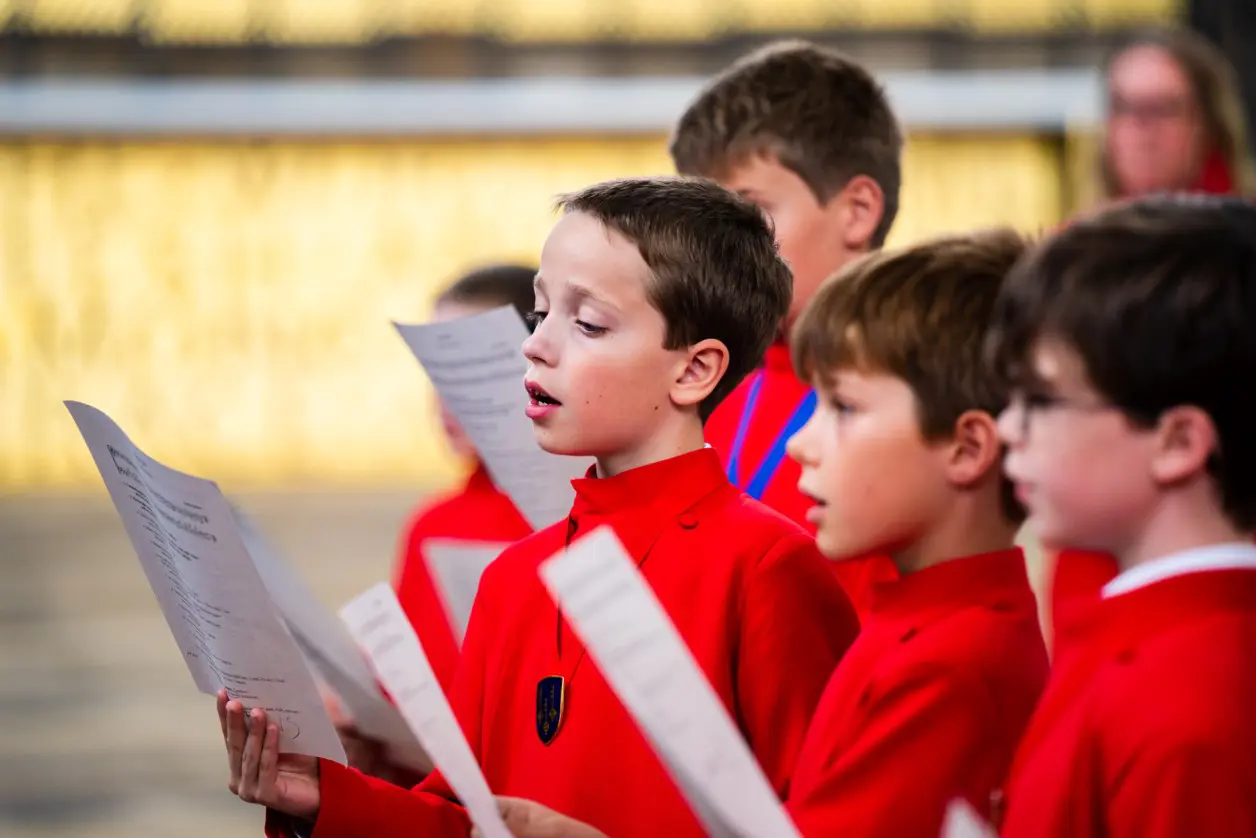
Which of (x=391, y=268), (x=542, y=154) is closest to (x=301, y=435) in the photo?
(x=391, y=268)

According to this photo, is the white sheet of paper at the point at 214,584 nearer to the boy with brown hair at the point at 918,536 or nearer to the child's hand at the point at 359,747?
the boy with brown hair at the point at 918,536

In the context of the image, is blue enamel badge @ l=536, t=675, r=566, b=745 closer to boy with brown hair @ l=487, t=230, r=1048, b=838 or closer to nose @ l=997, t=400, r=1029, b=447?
boy with brown hair @ l=487, t=230, r=1048, b=838

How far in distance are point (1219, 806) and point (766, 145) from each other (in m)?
0.99

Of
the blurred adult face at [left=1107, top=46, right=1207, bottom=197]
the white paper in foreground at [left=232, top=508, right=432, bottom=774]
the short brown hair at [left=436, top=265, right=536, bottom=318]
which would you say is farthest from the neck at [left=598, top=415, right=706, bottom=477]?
the blurred adult face at [left=1107, top=46, right=1207, bottom=197]

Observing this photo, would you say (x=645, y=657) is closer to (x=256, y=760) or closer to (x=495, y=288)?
(x=256, y=760)

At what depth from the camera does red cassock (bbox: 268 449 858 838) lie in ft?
3.89

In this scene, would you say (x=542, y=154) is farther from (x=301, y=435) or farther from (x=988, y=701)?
(x=988, y=701)

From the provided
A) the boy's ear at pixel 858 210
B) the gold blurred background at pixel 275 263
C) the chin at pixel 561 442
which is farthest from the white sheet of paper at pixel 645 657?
the gold blurred background at pixel 275 263

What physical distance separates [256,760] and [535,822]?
265 millimetres

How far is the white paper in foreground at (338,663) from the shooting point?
1.60 metres

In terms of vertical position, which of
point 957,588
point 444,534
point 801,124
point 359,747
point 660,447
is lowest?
point 359,747

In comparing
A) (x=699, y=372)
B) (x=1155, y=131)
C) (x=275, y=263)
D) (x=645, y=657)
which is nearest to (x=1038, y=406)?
(x=645, y=657)

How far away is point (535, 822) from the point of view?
108cm

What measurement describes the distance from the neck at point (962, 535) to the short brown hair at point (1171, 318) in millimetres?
193
